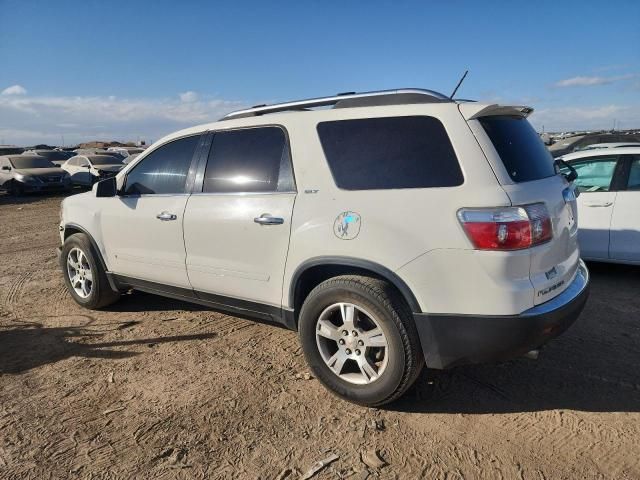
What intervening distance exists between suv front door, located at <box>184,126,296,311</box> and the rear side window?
0.39 meters

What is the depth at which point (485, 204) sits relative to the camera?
256 centimetres

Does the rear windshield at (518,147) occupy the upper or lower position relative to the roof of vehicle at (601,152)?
upper

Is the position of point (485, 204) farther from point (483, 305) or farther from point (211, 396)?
point (211, 396)

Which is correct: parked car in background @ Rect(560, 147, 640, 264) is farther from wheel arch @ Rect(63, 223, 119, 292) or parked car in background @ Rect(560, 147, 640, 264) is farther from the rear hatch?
wheel arch @ Rect(63, 223, 119, 292)

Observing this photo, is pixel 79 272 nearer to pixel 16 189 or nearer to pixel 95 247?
pixel 95 247

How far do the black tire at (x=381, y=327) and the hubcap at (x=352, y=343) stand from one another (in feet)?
0.10

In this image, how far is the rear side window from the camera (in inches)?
109

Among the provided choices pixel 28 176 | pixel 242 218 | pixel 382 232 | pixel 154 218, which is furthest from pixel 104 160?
pixel 382 232

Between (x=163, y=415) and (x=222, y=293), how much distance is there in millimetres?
1018

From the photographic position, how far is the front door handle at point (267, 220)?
3.25 meters

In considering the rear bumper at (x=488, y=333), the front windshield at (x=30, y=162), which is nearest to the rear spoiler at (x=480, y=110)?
the rear bumper at (x=488, y=333)

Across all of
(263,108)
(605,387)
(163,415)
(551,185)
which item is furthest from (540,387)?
(263,108)

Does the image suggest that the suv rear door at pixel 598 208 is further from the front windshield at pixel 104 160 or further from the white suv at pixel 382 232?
the front windshield at pixel 104 160

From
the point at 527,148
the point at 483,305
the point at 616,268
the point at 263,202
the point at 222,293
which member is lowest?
the point at 616,268
